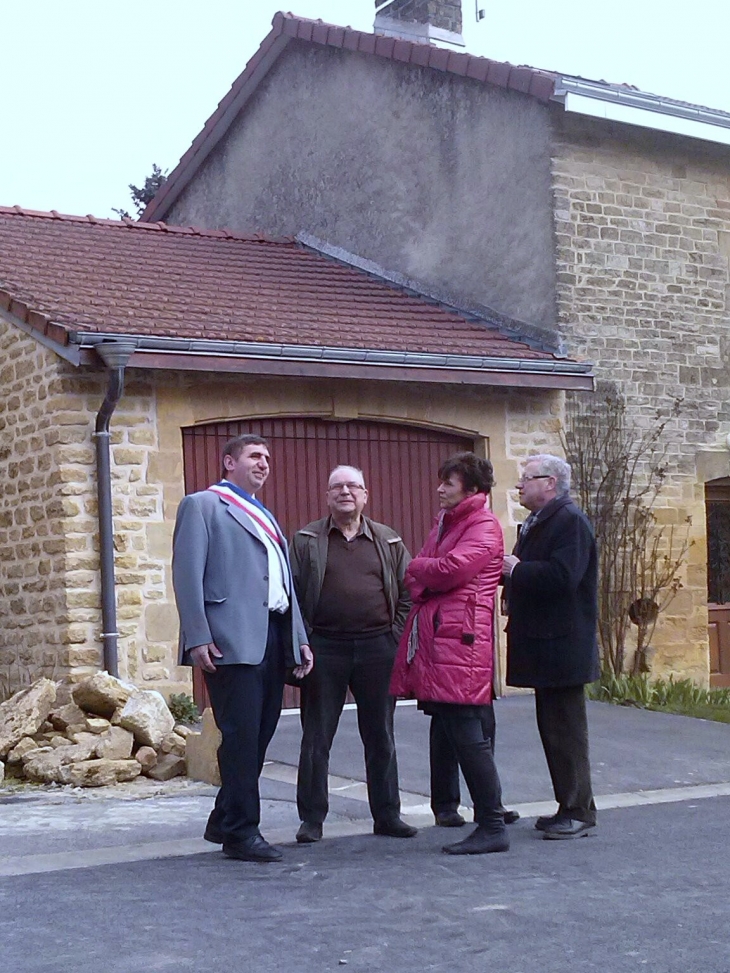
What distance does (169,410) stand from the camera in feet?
Answer: 34.6

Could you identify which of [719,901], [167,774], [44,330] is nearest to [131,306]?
[44,330]

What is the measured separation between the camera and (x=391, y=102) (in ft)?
48.1

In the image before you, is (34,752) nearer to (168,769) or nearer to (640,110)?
(168,769)

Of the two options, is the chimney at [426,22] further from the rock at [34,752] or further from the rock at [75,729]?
the rock at [34,752]

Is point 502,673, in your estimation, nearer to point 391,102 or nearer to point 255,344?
point 255,344

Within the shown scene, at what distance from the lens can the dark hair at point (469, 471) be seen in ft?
20.6

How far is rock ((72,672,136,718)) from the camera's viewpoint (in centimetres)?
865

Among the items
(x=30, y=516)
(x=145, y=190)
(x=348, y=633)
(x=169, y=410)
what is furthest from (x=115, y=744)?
(x=145, y=190)

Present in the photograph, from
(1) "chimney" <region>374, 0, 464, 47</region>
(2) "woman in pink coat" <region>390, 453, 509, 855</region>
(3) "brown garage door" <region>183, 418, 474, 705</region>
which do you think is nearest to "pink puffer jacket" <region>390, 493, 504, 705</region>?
(2) "woman in pink coat" <region>390, 453, 509, 855</region>

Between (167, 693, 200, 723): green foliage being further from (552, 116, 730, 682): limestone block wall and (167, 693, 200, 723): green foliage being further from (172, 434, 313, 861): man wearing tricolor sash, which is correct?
(552, 116, 730, 682): limestone block wall

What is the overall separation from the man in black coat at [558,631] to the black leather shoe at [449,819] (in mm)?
404

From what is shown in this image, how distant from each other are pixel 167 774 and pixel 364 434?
13.1ft

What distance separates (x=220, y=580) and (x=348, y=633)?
0.84 m

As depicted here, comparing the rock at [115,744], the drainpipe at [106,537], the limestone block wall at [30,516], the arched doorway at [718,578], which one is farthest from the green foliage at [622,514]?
the rock at [115,744]
